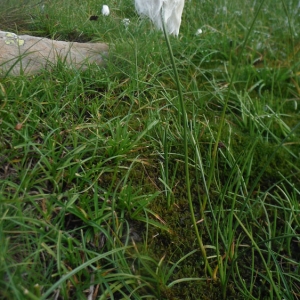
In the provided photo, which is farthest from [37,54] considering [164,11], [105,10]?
[164,11]

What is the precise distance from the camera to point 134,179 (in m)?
1.47

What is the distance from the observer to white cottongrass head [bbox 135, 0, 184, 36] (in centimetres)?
215

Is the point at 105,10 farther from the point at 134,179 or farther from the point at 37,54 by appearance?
the point at 134,179

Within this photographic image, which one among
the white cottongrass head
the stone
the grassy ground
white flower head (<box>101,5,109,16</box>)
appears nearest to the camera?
the grassy ground

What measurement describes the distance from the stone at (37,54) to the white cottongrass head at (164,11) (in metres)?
0.43

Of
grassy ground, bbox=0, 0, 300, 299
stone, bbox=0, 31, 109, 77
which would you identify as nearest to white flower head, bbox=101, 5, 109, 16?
grassy ground, bbox=0, 0, 300, 299

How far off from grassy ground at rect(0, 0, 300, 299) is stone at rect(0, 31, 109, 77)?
5 cm

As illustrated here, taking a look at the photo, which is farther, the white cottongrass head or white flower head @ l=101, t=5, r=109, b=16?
the white cottongrass head

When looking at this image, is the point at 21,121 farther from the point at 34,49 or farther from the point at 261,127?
the point at 261,127

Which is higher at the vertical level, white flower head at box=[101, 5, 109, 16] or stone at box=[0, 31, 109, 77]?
white flower head at box=[101, 5, 109, 16]

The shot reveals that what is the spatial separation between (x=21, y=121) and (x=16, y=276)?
24.7 inches

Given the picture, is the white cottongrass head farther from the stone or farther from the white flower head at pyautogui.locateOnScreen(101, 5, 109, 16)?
the stone

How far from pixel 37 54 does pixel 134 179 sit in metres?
0.66

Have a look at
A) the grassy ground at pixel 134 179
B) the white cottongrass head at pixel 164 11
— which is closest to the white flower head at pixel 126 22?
the grassy ground at pixel 134 179
